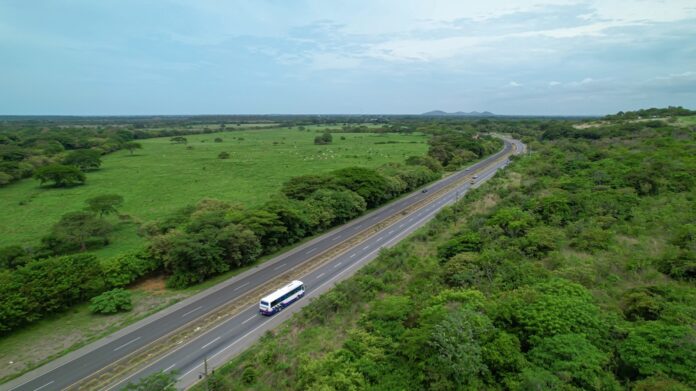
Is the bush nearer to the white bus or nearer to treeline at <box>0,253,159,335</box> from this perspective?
treeline at <box>0,253,159,335</box>

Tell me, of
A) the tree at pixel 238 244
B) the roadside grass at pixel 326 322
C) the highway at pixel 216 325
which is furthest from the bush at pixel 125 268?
the roadside grass at pixel 326 322

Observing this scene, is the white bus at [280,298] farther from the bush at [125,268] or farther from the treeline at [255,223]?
the bush at [125,268]

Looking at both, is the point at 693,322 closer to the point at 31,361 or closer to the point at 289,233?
the point at 289,233

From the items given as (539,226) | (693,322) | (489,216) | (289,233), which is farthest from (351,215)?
(693,322)

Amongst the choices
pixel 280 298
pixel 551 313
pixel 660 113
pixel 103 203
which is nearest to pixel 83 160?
pixel 103 203

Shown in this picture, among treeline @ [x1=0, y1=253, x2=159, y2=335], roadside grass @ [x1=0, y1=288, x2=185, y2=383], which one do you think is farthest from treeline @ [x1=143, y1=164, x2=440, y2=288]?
roadside grass @ [x1=0, y1=288, x2=185, y2=383]
